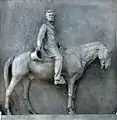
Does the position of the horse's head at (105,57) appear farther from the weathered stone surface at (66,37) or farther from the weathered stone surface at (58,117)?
the weathered stone surface at (58,117)

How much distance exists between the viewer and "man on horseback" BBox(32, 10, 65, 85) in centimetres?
595

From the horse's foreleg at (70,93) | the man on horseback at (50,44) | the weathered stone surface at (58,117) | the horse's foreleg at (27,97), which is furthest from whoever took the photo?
the horse's foreleg at (27,97)

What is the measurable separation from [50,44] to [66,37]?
1.24 feet

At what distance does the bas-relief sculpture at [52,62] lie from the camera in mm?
6020

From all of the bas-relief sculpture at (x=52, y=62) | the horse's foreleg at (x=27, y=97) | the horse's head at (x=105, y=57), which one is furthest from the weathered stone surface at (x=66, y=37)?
the horse's head at (x=105, y=57)

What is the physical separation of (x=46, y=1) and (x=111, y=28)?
3.19 ft

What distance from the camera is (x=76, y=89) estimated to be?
6266 mm

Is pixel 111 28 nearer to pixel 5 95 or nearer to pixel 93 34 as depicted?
pixel 93 34

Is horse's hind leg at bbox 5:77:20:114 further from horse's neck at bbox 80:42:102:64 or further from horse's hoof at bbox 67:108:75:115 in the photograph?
horse's neck at bbox 80:42:102:64

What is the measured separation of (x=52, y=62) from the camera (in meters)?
6.04

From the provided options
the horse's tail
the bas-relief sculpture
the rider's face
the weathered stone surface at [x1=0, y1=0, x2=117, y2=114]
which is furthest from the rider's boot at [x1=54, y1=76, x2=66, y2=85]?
the rider's face

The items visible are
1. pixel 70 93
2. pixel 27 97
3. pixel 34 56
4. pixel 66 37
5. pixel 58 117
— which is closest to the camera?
pixel 58 117

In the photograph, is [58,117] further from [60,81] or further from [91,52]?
[91,52]

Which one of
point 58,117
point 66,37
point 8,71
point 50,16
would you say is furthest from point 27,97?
point 50,16
